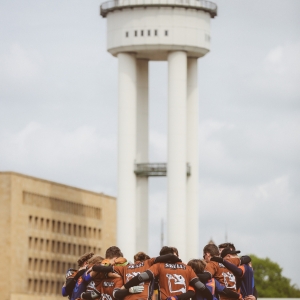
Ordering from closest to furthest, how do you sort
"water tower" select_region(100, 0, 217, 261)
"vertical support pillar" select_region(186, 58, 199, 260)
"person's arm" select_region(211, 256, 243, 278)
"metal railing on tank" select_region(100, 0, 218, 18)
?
1. "person's arm" select_region(211, 256, 243, 278)
2. "water tower" select_region(100, 0, 217, 261)
3. "metal railing on tank" select_region(100, 0, 218, 18)
4. "vertical support pillar" select_region(186, 58, 199, 260)

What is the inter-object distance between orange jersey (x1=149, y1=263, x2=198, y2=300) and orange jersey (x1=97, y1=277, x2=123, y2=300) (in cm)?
96

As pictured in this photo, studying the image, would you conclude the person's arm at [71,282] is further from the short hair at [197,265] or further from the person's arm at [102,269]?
the short hair at [197,265]

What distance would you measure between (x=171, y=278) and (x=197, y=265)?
3.82 ft

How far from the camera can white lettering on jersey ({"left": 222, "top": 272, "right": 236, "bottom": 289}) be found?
3116cm

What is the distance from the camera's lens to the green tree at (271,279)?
163 m

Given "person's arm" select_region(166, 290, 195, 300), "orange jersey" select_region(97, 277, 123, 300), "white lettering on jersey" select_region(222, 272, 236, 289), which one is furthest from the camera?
"white lettering on jersey" select_region(222, 272, 236, 289)

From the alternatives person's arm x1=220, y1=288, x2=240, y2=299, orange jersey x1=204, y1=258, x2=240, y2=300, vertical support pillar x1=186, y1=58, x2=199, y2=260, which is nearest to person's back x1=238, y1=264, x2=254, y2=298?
orange jersey x1=204, y1=258, x2=240, y2=300

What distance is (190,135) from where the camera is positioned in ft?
371

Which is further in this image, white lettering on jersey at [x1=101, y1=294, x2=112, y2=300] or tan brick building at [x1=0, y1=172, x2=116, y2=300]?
tan brick building at [x1=0, y1=172, x2=116, y2=300]

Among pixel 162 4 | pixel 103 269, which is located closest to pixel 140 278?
pixel 103 269

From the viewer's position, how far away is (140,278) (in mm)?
28391

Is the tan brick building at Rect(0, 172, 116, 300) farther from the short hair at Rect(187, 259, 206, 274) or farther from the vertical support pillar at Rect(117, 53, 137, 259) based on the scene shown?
the short hair at Rect(187, 259, 206, 274)

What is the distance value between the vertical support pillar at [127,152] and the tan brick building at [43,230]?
19.7 meters

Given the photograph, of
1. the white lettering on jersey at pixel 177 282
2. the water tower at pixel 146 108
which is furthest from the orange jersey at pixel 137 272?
the water tower at pixel 146 108
